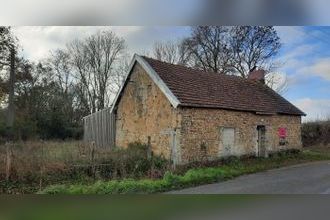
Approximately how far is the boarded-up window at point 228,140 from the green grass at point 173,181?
502 millimetres

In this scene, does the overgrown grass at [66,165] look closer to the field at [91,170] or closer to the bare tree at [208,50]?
the field at [91,170]

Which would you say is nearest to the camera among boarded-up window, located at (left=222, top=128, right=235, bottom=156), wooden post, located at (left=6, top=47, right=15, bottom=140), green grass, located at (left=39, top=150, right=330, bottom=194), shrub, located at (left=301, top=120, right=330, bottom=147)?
green grass, located at (left=39, top=150, right=330, bottom=194)

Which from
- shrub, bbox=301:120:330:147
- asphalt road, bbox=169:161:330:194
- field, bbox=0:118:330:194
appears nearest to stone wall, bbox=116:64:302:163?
field, bbox=0:118:330:194

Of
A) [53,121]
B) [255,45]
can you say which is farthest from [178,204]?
[255,45]

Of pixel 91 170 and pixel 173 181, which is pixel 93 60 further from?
pixel 173 181

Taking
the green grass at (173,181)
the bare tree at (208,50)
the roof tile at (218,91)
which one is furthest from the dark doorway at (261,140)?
the bare tree at (208,50)

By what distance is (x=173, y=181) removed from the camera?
12.7 meters

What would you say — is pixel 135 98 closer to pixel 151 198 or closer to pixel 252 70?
pixel 252 70

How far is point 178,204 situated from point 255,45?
6892 mm

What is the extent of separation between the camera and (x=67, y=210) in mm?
9125

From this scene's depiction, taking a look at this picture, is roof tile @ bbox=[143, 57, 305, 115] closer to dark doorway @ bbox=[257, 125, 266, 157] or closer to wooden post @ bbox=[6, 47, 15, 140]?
dark doorway @ bbox=[257, 125, 266, 157]

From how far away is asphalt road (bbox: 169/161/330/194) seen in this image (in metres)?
11.5

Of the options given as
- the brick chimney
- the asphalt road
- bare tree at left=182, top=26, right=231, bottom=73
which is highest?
bare tree at left=182, top=26, right=231, bottom=73

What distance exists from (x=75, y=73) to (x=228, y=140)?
7.54 meters
